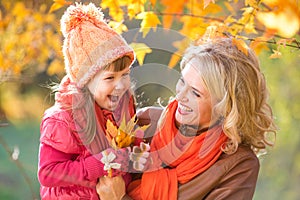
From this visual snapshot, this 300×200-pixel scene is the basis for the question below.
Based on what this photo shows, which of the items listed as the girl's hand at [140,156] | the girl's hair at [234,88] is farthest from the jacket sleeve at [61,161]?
the girl's hair at [234,88]

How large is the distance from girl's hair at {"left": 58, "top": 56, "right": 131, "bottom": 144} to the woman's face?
208 millimetres

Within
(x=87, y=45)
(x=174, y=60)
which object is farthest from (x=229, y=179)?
(x=174, y=60)

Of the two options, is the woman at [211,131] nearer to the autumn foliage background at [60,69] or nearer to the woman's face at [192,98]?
the woman's face at [192,98]

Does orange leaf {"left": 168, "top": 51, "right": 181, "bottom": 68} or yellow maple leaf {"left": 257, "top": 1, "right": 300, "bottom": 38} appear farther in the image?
orange leaf {"left": 168, "top": 51, "right": 181, "bottom": 68}

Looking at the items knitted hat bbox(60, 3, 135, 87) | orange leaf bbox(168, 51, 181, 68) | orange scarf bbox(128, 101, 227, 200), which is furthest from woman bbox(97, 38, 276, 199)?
orange leaf bbox(168, 51, 181, 68)

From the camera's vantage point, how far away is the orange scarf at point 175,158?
2200 millimetres

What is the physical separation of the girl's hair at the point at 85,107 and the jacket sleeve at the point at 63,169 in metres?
0.08

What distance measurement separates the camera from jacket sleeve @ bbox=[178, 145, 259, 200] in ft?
7.11

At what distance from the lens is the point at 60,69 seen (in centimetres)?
425

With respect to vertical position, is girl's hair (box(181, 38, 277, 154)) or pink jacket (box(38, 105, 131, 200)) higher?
girl's hair (box(181, 38, 277, 154))

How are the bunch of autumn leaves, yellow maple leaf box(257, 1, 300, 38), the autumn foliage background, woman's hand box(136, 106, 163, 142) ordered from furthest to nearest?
the autumn foliage background
woman's hand box(136, 106, 163, 142)
yellow maple leaf box(257, 1, 300, 38)
the bunch of autumn leaves

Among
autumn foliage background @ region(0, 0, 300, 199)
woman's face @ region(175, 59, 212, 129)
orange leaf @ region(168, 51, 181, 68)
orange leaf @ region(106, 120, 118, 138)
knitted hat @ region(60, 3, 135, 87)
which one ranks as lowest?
autumn foliage background @ region(0, 0, 300, 199)

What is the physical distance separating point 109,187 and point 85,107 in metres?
0.27

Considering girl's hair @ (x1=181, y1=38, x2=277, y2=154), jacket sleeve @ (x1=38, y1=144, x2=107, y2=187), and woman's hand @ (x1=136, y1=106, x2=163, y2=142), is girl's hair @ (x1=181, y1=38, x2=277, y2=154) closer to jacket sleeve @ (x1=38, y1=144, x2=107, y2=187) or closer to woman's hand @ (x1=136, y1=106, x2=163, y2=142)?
woman's hand @ (x1=136, y1=106, x2=163, y2=142)
